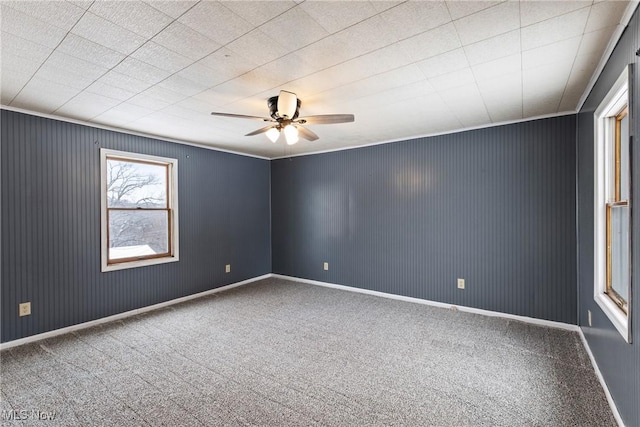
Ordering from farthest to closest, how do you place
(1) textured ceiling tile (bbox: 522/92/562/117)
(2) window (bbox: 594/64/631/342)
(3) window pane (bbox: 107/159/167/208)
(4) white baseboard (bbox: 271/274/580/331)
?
1. (3) window pane (bbox: 107/159/167/208)
2. (4) white baseboard (bbox: 271/274/580/331)
3. (1) textured ceiling tile (bbox: 522/92/562/117)
4. (2) window (bbox: 594/64/631/342)

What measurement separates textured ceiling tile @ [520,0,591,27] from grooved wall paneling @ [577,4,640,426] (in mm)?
317

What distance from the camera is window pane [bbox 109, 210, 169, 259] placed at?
13.1 ft

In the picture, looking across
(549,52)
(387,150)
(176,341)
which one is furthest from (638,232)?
(176,341)

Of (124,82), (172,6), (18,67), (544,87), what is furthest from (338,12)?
(18,67)

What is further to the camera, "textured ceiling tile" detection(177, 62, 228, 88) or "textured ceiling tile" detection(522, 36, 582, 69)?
"textured ceiling tile" detection(177, 62, 228, 88)

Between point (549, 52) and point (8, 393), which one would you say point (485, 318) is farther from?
point (8, 393)

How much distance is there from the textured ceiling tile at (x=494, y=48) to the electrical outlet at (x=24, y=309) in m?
4.62

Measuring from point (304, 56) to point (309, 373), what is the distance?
2.44m

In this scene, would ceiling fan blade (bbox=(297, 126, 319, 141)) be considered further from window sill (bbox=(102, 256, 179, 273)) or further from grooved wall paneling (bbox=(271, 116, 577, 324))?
window sill (bbox=(102, 256, 179, 273))

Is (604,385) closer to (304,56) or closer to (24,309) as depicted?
(304,56)

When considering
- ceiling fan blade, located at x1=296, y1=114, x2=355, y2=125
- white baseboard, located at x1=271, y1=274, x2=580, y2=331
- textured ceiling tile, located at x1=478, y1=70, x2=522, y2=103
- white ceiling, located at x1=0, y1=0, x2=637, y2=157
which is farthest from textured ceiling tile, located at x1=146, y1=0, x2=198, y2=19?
white baseboard, located at x1=271, y1=274, x2=580, y2=331

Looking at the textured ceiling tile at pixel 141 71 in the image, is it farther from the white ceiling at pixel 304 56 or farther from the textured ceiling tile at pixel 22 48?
the textured ceiling tile at pixel 22 48

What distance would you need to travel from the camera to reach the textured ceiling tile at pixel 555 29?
5.59ft

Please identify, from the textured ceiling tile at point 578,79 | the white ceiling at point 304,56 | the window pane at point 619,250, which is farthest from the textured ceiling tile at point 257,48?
the window pane at point 619,250
